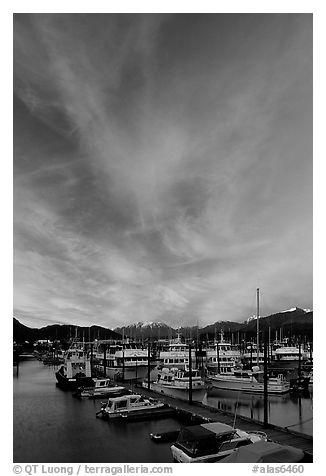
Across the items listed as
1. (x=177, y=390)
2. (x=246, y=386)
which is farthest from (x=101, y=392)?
(x=246, y=386)

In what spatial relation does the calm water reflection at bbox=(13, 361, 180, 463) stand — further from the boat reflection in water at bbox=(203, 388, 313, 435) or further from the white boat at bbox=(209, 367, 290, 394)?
the white boat at bbox=(209, 367, 290, 394)

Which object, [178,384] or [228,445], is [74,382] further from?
[228,445]

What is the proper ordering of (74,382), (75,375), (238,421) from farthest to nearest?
(75,375)
(74,382)
(238,421)

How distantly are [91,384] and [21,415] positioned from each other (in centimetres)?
640

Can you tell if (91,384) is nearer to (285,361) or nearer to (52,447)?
(52,447)

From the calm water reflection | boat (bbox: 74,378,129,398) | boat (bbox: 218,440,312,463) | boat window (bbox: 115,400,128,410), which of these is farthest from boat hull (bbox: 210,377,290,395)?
boat (bbox: 218,440,312,463)

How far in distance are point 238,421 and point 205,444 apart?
2492mm

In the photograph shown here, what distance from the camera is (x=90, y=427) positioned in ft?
31.2

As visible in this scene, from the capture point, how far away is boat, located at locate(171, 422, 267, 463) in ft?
19.4
